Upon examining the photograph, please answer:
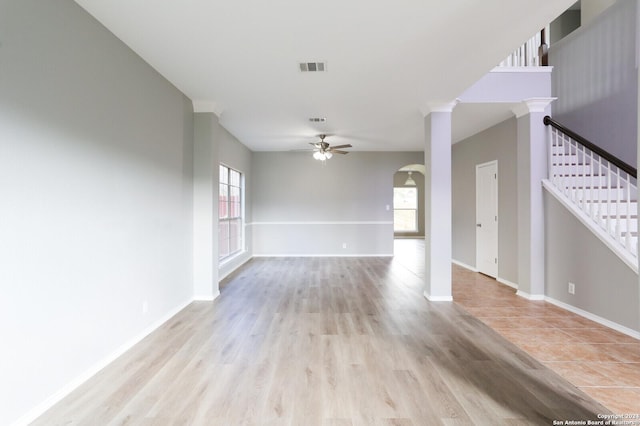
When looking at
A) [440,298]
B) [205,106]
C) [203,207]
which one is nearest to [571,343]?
[440,298]

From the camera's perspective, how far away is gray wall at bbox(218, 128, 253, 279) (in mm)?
5176

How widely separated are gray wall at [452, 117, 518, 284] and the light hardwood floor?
6.08ft

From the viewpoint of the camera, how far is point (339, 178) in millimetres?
7355

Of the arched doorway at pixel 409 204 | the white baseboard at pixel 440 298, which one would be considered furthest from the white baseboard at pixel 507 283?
the arched doorway at pixel 409 204

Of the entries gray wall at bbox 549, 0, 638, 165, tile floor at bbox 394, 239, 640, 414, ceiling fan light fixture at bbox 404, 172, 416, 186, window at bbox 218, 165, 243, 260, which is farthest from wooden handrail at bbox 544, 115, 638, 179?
ceiling fan light fixture at bbox 404, 172, 416, 186

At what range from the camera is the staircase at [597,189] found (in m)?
3.02

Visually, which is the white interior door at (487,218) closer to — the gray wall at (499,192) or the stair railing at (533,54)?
the gray wall at (499,192)

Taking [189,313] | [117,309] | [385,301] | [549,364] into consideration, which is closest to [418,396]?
[549,364]

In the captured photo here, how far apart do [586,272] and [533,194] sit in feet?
3.69

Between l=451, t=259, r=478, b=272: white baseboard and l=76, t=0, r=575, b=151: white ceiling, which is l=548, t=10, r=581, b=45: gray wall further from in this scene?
l=451, t=259, r=478, b=272: white baseboard

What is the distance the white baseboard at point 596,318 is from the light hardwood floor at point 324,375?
1.26 m

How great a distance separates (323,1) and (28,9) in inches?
69.3

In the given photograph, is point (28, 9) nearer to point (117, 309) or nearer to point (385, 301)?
point (117, 309)

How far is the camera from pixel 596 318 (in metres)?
3.13
